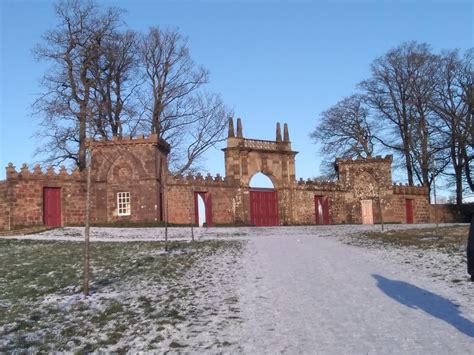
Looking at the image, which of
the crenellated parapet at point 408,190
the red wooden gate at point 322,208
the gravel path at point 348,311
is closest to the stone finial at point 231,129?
the red wooden gate at point 322,208

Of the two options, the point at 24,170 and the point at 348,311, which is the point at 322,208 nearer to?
the point at 24,170

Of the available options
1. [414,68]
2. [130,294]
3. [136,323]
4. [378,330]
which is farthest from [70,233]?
[414,68]

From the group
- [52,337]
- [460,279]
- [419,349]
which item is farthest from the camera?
[460,279]

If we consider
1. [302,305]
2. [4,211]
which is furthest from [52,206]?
[302,305]

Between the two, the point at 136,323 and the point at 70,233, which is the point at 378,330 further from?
the point at 70,233

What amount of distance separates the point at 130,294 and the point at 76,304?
1175mm

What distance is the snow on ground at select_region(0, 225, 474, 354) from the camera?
734 centimetres

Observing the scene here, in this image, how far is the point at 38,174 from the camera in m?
29.6

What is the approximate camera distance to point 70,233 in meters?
24.7

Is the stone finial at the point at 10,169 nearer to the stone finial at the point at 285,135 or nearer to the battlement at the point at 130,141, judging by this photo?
the battlement at the point at 130,141

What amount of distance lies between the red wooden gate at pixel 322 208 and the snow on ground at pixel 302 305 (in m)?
23.7

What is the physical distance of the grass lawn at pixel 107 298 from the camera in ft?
25.2

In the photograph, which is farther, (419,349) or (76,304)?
A: (76,304)

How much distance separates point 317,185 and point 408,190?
282 inches
